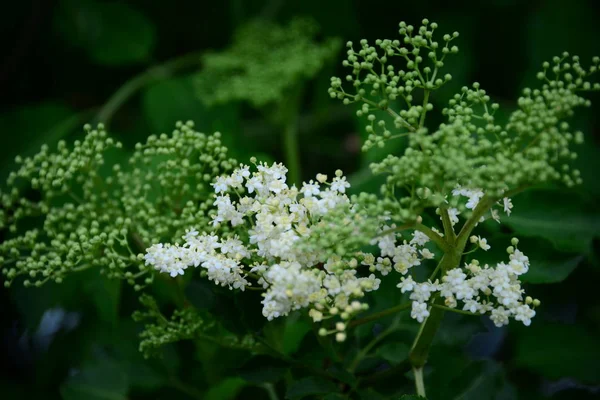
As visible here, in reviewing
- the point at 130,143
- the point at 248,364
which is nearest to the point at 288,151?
the point at 130,143

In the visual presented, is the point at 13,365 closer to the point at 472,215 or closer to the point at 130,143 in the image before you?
the point at 130,143

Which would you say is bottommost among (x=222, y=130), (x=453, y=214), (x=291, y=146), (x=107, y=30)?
(x=453, y=214)

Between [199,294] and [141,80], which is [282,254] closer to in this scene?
[199,294]

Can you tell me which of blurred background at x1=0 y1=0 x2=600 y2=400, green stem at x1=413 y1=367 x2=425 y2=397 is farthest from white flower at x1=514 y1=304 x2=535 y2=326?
blurred background at x1=0 y1=0 x2=600 y2=400

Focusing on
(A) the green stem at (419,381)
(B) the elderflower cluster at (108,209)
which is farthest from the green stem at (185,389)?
(A) the green stem at (419,381)

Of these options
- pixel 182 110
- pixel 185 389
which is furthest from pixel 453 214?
pixel 182 110

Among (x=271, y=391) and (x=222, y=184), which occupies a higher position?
(x=222, y=184)

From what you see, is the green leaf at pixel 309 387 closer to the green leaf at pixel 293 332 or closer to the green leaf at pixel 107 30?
the green leaf at pixel 293 332
